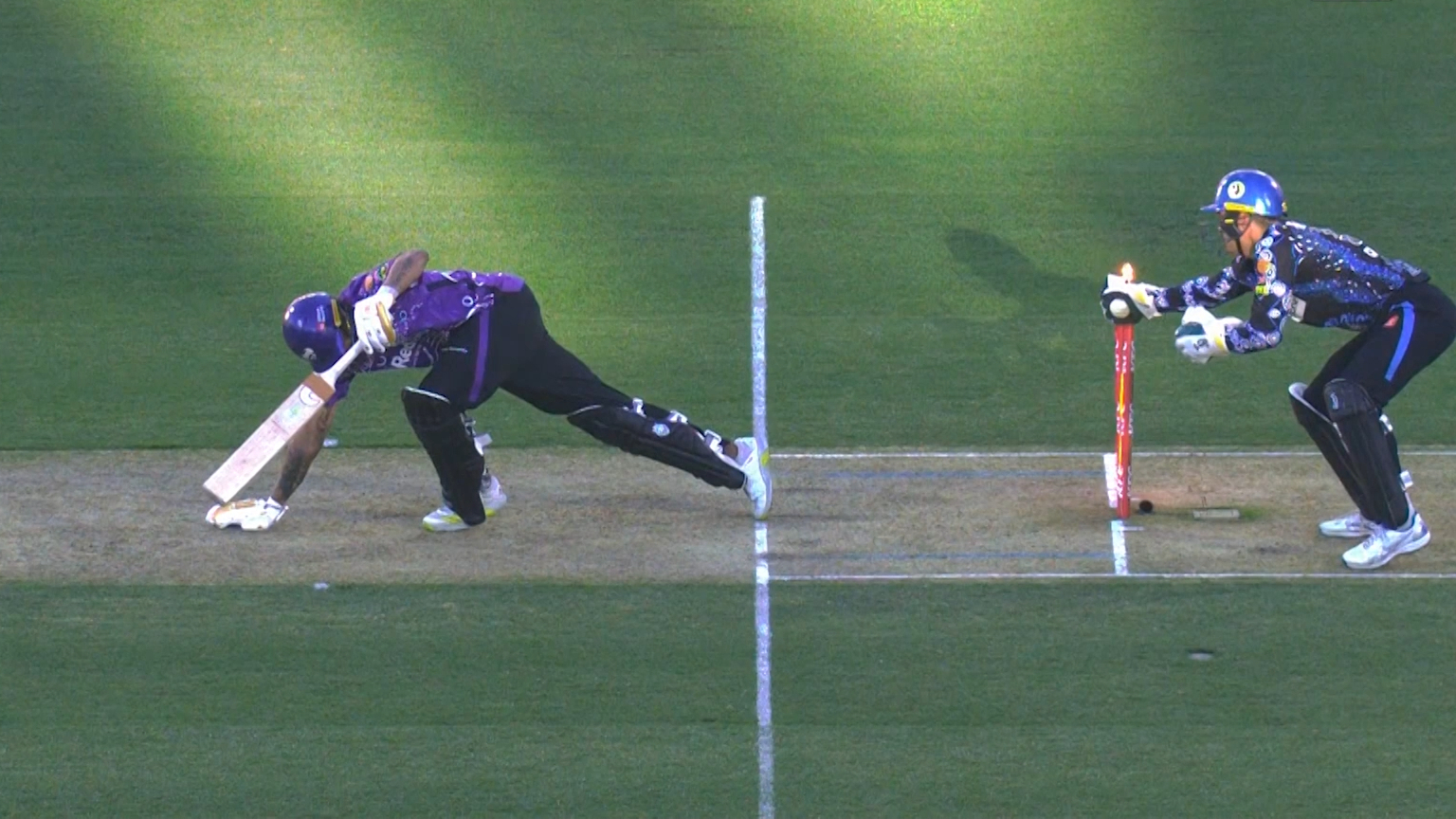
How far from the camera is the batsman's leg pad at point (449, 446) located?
9.91 metres

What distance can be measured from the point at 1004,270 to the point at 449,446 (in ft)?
18.1

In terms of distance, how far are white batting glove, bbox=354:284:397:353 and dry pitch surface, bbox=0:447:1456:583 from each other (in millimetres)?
1104

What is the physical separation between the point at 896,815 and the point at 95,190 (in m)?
9.96

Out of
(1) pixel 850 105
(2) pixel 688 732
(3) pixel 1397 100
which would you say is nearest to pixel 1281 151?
(3) pixel 1397 100

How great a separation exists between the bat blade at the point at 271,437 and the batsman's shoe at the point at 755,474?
206 centimetres

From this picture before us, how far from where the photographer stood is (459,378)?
9.98 metres

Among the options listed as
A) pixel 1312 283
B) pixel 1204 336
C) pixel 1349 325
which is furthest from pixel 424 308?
pixel 1349 325

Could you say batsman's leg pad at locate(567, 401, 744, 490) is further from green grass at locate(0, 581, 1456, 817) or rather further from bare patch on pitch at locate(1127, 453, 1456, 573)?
bare patch on pitch at locate(1127, 453, 1456, 573)

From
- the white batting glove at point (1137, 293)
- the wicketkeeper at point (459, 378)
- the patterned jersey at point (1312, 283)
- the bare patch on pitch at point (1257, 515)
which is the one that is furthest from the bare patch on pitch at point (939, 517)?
the patterned jersey at point (1312, 283)

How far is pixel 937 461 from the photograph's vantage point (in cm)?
1142

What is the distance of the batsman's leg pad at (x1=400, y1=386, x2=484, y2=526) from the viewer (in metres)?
9.91

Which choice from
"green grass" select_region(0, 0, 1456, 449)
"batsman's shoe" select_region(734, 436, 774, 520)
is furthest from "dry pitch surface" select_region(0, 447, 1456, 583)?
"green grass" select_region(0, 0, 1456, 449)

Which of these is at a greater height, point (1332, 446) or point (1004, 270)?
point (1004, 270)

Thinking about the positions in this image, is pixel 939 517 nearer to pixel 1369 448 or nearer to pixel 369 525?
pixel 1369 448
